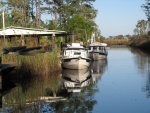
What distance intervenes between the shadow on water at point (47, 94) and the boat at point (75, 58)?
5.73 meters

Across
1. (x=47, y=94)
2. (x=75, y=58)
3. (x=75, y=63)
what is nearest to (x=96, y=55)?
(x=75, y=63)

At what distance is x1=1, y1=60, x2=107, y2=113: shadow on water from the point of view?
51.7 ft

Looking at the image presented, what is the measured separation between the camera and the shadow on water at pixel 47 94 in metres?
15.8

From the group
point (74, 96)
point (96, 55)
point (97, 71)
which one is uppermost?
point (96, 55)

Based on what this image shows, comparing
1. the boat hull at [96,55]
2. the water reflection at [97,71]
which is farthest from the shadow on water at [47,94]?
the boat hull at [96,55]

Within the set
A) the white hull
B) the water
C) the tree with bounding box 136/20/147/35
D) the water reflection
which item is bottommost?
the water reflection

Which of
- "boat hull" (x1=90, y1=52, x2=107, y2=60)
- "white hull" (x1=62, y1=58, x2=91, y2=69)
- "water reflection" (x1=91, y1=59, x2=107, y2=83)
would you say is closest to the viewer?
"water reflection" (x1=91, y1=59, x2=107, y2=83)

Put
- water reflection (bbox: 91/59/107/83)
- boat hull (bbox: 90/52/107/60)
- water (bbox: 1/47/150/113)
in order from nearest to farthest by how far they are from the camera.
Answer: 1. water (bbox: 1/47/150/113)
2. water reflection (bbox: 91/59/107/83)
3. boat hull (bbox: 90/52/107/60)

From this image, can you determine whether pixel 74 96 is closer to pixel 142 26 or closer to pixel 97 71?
pixel 97 71

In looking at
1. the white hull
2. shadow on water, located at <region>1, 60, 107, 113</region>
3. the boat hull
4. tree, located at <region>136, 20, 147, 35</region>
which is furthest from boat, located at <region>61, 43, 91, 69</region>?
tree, located at <region>136, 20, 147, 35</region>

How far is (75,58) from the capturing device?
110ft

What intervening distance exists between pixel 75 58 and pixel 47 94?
14076 millimetres

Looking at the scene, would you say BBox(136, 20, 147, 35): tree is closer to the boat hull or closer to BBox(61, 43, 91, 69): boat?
the boat hull

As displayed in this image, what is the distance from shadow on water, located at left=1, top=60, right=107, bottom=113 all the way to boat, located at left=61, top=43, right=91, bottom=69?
5.73m
